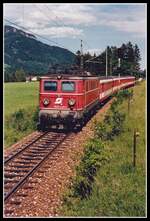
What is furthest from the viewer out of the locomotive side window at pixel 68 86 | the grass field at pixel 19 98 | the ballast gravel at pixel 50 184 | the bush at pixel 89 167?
the locomotive side window at pixel 68 86

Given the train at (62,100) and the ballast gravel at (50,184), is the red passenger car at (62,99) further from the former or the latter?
the ballast gravel at (50,184)

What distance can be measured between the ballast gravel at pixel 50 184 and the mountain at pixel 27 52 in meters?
3.49

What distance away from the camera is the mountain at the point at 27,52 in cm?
1259

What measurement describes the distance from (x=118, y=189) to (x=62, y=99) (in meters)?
9.24

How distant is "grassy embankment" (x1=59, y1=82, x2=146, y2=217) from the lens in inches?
434

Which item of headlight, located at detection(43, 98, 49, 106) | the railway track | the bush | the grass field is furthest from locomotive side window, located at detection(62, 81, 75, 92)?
the bush

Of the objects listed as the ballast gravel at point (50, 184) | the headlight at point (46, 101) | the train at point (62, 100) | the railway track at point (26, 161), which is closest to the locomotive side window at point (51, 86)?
the train at point (62, 100)

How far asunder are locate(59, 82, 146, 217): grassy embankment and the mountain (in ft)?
12.8

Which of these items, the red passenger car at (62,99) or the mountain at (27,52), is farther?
the red passenger car at (62,99)

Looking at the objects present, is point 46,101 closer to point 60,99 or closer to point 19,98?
point 60,99

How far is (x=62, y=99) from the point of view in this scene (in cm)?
2094

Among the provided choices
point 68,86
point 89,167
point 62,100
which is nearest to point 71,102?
point 62,100

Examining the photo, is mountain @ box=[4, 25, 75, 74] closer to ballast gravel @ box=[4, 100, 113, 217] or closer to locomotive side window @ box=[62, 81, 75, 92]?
locomotive side window @ box=[62, 81, 75, 92]

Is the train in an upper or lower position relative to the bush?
upper
